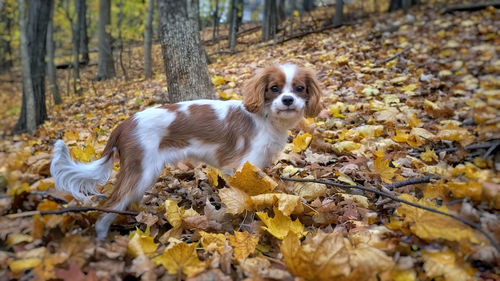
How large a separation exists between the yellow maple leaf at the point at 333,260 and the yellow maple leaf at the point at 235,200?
707 millimetres

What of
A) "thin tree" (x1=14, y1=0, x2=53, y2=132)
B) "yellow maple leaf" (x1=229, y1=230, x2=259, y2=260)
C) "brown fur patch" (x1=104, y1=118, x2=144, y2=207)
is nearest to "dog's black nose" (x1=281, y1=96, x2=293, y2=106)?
"brown fur patch" (x1=104, y1=118, x2=144, y2=207)

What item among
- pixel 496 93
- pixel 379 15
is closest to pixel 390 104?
pixel 496 93

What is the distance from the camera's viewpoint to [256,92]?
3443 mm

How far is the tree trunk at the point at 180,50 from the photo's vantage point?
5.19m

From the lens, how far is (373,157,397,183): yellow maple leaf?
3.05 metres

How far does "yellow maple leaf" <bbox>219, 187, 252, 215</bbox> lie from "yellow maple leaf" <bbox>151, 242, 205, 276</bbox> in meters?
0.57

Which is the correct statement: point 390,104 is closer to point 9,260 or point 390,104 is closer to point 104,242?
point 104,242

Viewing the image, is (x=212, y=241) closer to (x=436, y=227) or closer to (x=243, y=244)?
(x=243, y=244)

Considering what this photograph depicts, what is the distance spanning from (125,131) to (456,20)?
11824mm

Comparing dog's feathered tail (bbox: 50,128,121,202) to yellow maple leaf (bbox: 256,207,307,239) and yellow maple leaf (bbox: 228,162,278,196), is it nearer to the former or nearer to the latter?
yellow maple leaf (bbox: 228,162,278,196)

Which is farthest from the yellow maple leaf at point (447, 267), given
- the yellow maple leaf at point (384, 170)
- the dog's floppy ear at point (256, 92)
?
the dog's floppy ear at point (256, 92)

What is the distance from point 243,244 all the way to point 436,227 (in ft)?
3.52

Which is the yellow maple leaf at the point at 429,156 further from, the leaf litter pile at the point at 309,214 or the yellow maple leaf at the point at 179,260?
the yellow maple leaf at the point at 179,260

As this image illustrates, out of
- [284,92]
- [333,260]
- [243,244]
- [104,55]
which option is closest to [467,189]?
[333,260]
